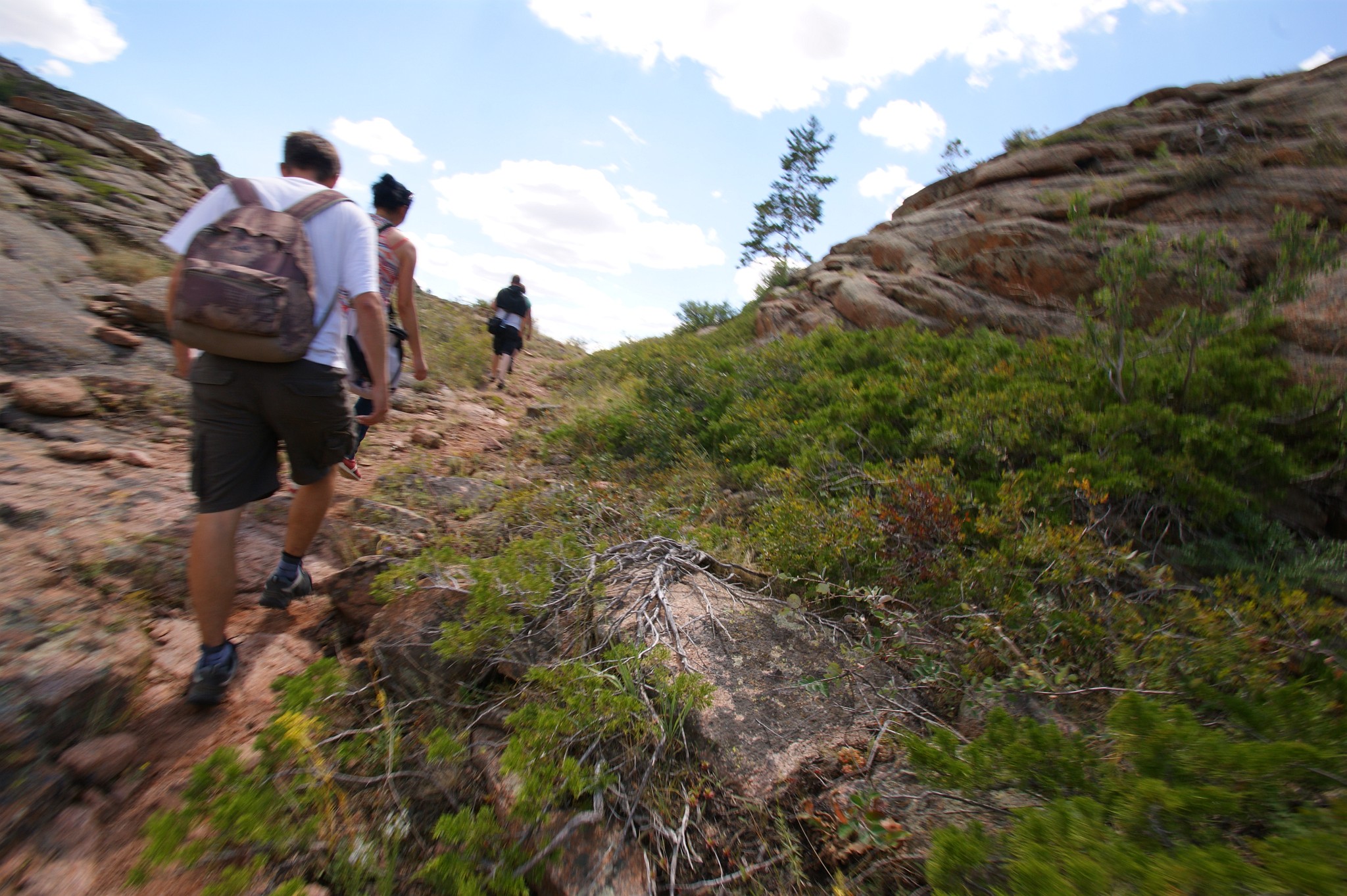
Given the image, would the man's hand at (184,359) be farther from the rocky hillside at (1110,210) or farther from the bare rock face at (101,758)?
the rocky hillside at (1110,210)

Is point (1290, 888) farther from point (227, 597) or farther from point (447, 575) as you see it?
point (227, 597)

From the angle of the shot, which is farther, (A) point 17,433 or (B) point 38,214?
(B) point 38,214

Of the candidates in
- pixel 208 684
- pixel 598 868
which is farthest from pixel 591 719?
pixel 208 684

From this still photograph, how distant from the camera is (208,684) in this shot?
7.29ft

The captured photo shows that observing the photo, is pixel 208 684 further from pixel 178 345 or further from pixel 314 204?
pixel 314 204

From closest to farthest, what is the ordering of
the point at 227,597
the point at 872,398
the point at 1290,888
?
the point at 1290,888 < the point at 227,597 < the point at 872,398

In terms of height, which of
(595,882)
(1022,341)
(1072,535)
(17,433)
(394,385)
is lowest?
(595,882)

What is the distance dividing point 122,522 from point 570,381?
6.91 m

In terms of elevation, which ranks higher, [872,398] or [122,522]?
[872,398]

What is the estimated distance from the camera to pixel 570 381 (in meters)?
9.57

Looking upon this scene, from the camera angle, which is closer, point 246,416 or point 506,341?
point 246,416

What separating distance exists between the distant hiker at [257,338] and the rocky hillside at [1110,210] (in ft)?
18.1

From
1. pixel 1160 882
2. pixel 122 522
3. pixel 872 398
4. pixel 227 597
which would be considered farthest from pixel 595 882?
pixel 872 398

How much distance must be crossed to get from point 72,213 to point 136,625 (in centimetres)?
624
